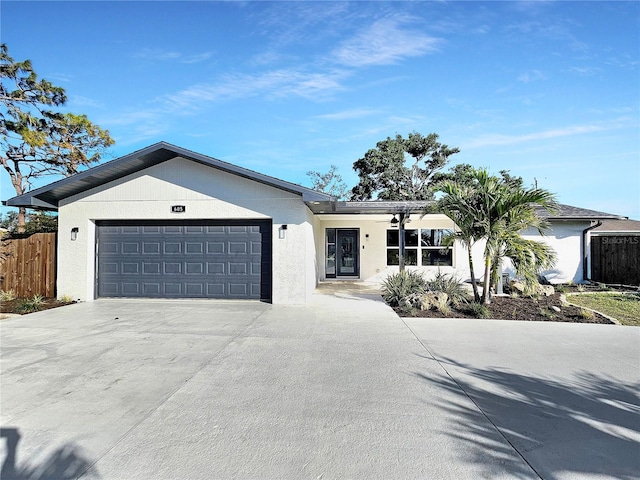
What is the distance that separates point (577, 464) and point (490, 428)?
63cm

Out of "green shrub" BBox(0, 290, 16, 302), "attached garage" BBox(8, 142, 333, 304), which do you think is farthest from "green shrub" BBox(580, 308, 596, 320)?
"green shrub" BBox(0, 290, 16, 302)

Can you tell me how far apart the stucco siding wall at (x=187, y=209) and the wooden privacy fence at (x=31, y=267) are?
16.6 inches

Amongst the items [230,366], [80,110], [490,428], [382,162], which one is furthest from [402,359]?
[80,110]

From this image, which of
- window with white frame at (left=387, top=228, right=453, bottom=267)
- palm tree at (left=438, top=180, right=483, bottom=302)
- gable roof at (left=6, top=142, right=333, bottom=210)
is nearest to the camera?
palm tree at (left=438, top=180, right=483, bottom=302)

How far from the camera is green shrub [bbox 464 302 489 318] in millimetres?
7820

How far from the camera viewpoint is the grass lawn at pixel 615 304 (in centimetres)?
791

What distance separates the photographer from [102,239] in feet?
33.8

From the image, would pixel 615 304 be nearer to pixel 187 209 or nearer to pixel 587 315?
pixel 587 315

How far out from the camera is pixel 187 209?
9.73 metres

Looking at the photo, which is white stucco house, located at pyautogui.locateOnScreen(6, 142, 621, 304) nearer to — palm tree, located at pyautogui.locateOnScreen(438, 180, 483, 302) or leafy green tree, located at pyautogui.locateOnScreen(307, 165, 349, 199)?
palm tree, located at pyautogui.locateOnScreen(438, 180, 483, 302)

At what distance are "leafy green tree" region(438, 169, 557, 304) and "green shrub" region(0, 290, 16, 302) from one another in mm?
12097

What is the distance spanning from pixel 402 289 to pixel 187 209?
6.27 metres

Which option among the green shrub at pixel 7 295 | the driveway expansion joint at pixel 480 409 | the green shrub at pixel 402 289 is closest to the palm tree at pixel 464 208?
the green shrub at pixel 402 289

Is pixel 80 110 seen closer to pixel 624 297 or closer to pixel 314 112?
pixel 314 112
